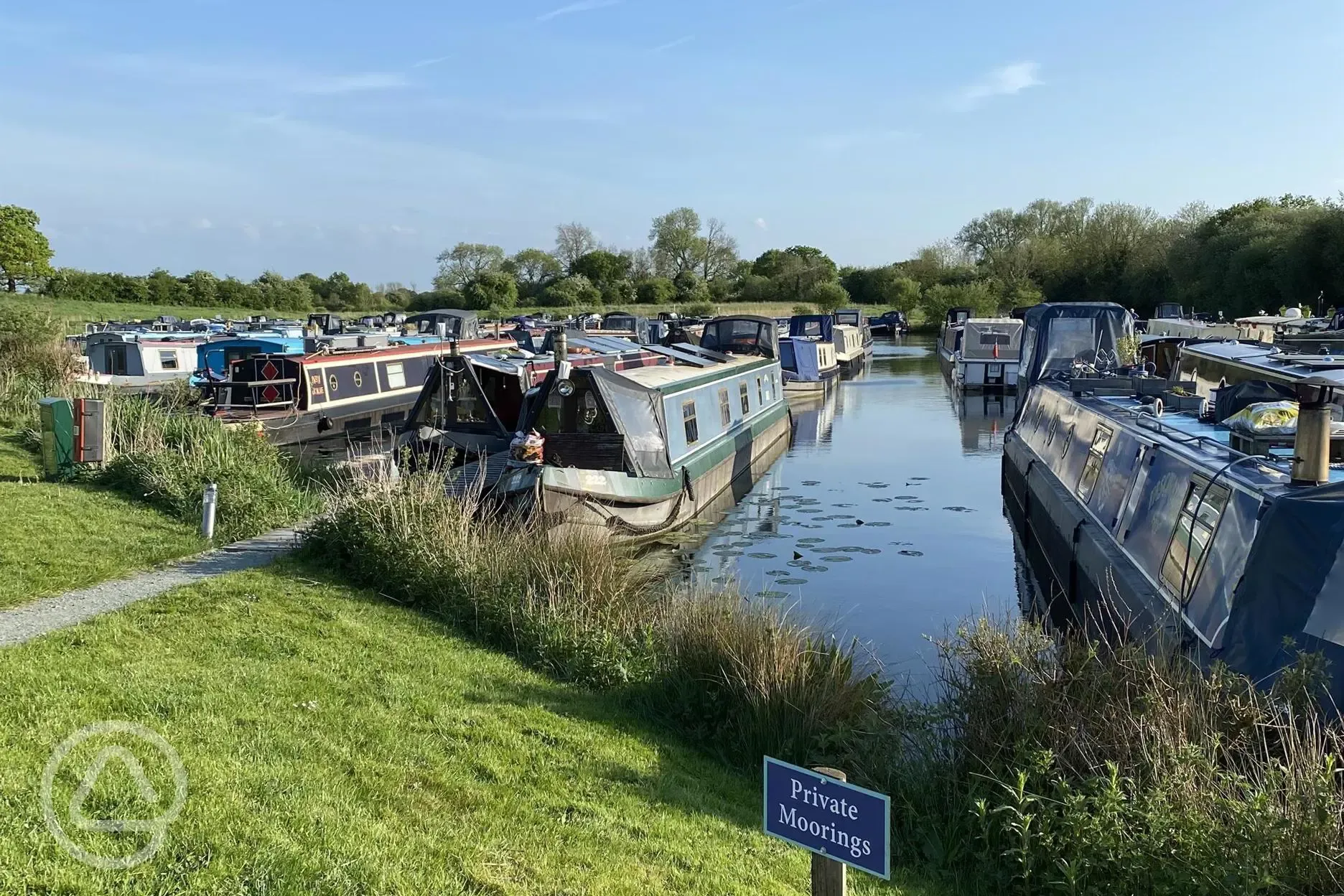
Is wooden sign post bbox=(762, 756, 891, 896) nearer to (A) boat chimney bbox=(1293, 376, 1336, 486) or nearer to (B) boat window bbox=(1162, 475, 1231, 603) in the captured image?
(A) boat chimney bbox=(1293, 376, 1336, 486)

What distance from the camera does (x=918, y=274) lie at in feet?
275

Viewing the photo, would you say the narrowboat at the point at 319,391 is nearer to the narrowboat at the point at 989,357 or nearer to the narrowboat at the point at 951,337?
the narrowboat at the point at 989,357

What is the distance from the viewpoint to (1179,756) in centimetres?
434

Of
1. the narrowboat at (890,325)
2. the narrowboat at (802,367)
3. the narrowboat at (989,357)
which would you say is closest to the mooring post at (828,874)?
the narrowboat at (802,367)

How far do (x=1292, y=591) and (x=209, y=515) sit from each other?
888 cm

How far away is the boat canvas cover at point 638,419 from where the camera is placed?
12.9 m

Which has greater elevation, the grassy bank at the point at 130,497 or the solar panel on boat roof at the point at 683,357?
the solar panel on boat roof at the point at 683,357

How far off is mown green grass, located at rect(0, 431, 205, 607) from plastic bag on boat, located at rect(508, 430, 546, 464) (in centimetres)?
348

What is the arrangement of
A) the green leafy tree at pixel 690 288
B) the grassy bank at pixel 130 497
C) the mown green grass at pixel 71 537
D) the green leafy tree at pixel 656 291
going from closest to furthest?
the mown green grass at pixel 71 537
the grassy bank at pixel 130 497
the green leafy tree at pixel 656 291
the green leafy tree at pixel 690 288

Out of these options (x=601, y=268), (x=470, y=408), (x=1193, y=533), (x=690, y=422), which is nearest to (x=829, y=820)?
(x=1193, y=533)

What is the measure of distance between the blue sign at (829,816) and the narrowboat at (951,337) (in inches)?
1349

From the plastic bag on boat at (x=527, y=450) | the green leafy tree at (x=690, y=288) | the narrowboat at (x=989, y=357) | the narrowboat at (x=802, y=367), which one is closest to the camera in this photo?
the plastic bag on boat at (x=527, y=450)

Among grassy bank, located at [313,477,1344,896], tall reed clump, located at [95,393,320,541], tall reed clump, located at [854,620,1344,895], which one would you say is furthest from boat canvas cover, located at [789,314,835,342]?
tall reed clump, located at [854,620,1344,895]
